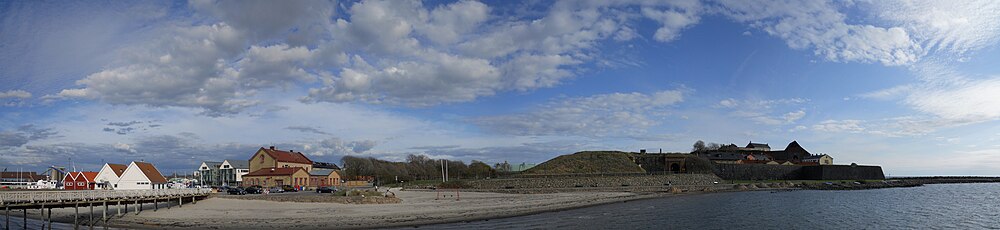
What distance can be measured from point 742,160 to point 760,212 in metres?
82.4

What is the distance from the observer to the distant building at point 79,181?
75250 millimetres

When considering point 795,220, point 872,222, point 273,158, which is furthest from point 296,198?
point 273,158

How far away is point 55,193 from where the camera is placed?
131 ft

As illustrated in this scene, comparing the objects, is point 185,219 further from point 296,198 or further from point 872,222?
point 872,222

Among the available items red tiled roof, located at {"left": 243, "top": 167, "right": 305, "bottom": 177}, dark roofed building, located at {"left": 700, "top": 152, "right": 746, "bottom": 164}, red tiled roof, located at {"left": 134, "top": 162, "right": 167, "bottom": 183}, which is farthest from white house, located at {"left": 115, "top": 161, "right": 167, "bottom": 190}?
dark roofed building, located at {"left": 700, "top": 152, "right": 746, "bottom": 164}

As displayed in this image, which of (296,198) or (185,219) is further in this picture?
(296,198)

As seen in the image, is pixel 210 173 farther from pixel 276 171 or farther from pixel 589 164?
pixel 589 164

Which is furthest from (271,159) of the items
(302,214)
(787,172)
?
(787,172)

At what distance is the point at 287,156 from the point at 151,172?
132 feet

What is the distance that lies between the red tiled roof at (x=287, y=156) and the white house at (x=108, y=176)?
3566cm

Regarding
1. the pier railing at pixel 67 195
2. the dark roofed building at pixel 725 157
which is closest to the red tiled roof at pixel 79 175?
the pier railing at pixel 67 195

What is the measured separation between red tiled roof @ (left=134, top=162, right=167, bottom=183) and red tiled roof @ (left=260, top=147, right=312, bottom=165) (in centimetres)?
3254

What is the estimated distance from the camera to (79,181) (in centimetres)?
7619

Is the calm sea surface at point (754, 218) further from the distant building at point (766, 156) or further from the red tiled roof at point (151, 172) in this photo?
the distant building at point (766, 156)
